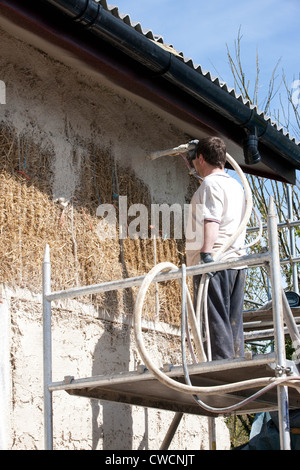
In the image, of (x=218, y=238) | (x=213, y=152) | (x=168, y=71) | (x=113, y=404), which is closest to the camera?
(x=218, y=238)

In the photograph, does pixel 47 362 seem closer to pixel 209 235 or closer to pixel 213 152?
pixel 209 235

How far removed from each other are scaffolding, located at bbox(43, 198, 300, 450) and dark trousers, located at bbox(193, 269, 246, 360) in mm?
187

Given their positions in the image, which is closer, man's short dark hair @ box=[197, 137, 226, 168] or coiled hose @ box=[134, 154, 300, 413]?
coiled hose @ box=[134, 154, 300, 413]

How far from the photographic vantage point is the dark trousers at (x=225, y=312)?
504cm

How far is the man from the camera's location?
5098mm

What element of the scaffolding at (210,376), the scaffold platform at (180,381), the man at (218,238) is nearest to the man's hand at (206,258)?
the man at (218,238)

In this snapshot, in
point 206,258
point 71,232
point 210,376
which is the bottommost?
point 210,376

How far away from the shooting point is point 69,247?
5977mm

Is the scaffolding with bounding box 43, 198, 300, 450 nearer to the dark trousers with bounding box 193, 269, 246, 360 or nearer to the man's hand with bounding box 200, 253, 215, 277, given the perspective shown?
the dark trousers with bounding box 193, 269, 246, 360

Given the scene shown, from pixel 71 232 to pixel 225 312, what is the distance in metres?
1.46

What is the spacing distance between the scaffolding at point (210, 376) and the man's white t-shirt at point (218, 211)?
1.65 feet

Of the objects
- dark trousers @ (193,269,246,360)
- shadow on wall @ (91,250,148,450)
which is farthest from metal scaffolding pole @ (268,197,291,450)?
shadow on wall @ (91,250,148,450)

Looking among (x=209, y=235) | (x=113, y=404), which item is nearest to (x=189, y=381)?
(x=209, y=235)
